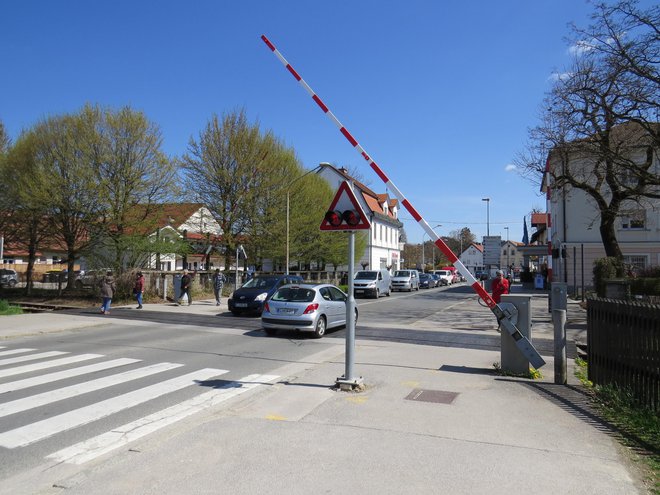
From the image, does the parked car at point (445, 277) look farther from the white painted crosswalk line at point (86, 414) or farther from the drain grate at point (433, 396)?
the white painted crosswalk line at point (86, 414)

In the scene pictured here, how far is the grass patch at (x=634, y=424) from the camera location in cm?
448

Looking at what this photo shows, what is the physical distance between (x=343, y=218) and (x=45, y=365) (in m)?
6.17

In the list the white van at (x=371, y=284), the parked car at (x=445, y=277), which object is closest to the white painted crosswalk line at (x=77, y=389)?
the white van at (x=371, y=284)

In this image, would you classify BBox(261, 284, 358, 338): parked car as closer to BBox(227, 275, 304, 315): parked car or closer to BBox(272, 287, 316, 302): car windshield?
BBox(272, 287, 316, 302): car windshield

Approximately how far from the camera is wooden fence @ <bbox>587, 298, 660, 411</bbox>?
589cm

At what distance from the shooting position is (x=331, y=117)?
7.53 metres

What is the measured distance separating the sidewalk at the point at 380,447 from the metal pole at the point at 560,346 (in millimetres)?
→ 263

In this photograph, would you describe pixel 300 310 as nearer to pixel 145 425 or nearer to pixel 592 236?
pixel 145 425

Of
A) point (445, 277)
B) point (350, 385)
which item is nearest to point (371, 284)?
point (350, 385)

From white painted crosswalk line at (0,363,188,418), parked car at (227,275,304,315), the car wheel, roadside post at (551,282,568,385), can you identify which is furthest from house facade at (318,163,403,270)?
roadside post at (551,282,568,385)

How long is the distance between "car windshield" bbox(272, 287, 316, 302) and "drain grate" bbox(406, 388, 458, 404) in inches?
257

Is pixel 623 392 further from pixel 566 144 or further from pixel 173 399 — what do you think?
pixel 566 144

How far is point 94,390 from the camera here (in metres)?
7.21

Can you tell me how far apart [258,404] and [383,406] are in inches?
62.6
